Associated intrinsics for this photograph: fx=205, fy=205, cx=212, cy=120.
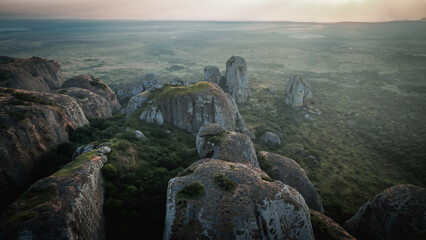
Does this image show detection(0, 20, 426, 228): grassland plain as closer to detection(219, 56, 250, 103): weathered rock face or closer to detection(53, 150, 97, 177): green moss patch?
detection(219, 56, 250, 103): weathered rock face

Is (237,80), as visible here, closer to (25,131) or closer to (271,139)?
(271,139)

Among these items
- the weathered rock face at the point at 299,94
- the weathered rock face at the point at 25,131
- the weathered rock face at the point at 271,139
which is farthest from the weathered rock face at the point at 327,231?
the weathered rock face at the point at 299,94

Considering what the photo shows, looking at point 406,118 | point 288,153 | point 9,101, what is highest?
point 9,101

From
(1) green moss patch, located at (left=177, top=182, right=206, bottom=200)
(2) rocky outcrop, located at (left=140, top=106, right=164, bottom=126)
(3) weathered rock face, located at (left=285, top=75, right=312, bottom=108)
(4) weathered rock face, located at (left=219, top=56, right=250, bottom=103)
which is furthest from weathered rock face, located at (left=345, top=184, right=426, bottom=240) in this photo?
(4) weathered rock face, located at (left=219, top=56, right=250, bottom=103)

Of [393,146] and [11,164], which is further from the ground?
[11,164]

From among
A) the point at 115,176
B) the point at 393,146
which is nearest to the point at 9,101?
the point at 115,176

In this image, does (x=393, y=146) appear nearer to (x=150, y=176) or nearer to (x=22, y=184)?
(x=150, y=176)

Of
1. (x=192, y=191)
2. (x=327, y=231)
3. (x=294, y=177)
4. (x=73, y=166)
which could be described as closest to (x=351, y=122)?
(x=294, y=177)
